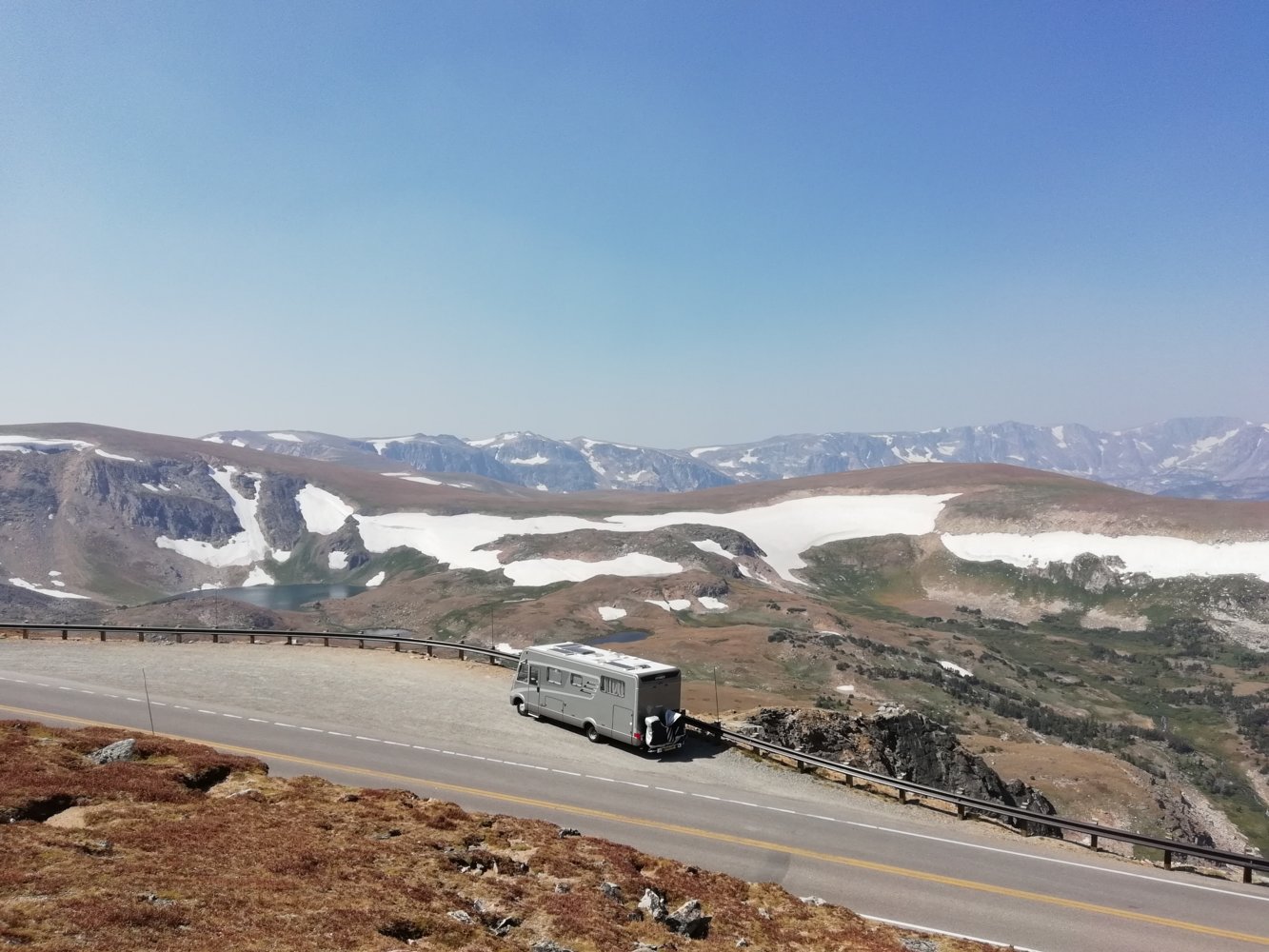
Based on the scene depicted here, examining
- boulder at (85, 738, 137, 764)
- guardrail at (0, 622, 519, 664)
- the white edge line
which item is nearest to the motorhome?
guardrail at (0, 622, 519, 664)

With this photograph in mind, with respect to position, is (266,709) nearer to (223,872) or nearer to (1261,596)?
(223,872)

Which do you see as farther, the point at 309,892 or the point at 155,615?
the point at 155,615

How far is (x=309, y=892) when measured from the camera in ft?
50.0

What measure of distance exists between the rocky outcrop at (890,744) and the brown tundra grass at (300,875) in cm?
2236

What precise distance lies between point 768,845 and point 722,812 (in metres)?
3.06

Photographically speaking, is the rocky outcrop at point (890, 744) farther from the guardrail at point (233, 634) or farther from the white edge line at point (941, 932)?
the white edge line at point (941, 932)

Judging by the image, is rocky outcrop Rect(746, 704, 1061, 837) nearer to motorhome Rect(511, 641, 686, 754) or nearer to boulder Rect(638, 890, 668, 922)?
motorhome Rect(511, 641, 686, 754)

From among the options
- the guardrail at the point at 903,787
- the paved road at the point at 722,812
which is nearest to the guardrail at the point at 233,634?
the guardrail at the point at 903,787

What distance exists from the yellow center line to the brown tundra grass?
4.08 meters

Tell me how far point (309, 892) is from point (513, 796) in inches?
535

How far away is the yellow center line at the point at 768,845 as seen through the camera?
2164 centimetres

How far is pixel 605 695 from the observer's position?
114ft

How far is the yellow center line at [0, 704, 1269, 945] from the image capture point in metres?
21.6

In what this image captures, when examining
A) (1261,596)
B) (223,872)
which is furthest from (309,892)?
(1261,596)
